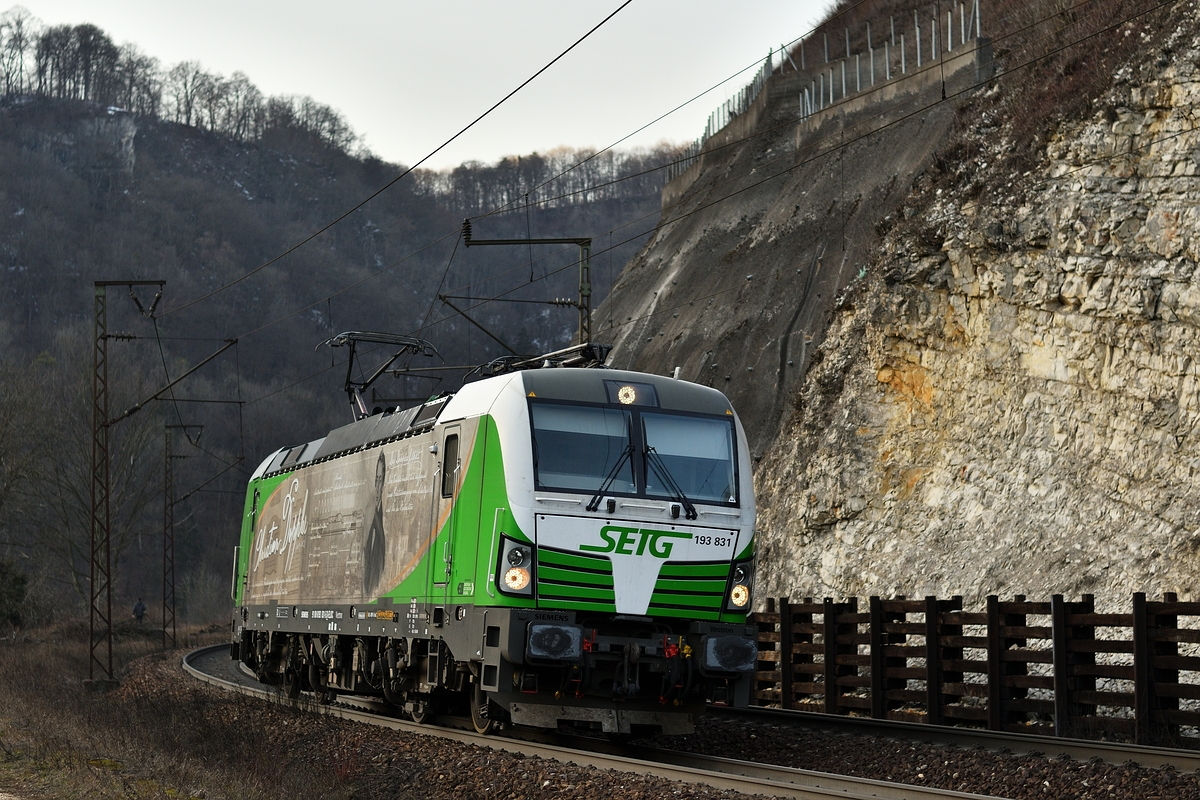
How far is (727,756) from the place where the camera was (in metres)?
13.3

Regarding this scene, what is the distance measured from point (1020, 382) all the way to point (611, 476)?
13.8 metres

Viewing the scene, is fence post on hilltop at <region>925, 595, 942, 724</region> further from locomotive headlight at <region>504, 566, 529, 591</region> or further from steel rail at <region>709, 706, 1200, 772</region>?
locomotive headlight at <region>504, 566, 529, 591</region>

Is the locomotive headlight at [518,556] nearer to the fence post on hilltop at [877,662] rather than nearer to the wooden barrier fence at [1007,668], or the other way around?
the wooden barrier fence at [1007,668]

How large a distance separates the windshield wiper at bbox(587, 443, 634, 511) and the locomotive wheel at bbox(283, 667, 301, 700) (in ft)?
30.6

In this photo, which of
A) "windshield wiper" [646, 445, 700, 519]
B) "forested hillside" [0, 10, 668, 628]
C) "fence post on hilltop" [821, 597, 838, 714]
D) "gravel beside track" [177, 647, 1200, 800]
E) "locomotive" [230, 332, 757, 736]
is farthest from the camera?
"forested hillside" [0, 10, 668, 628]

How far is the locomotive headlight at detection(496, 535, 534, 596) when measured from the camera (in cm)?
1243

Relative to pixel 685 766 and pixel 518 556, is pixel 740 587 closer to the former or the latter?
pixel 685 766

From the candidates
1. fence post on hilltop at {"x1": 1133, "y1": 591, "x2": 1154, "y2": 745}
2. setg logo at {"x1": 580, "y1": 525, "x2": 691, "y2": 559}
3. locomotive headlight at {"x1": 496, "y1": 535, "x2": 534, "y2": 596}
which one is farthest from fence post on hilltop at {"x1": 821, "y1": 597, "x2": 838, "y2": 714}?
locomotive headlight at {"x1": 496, "y1": 535, "x2": 534, "y2": 596}

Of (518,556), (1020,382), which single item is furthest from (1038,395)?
(518,556)

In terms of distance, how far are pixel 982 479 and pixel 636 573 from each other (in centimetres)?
1348

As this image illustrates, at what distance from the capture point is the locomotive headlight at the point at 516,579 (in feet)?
40.8

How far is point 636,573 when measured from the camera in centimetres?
1275

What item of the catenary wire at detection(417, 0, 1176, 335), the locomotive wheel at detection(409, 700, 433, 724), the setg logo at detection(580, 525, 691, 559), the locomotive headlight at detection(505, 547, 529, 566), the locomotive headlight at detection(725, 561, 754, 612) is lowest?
the locomotive wheel at detection(409, 700, 433, 724)

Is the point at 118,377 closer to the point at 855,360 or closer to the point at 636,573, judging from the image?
the point at 855,360
